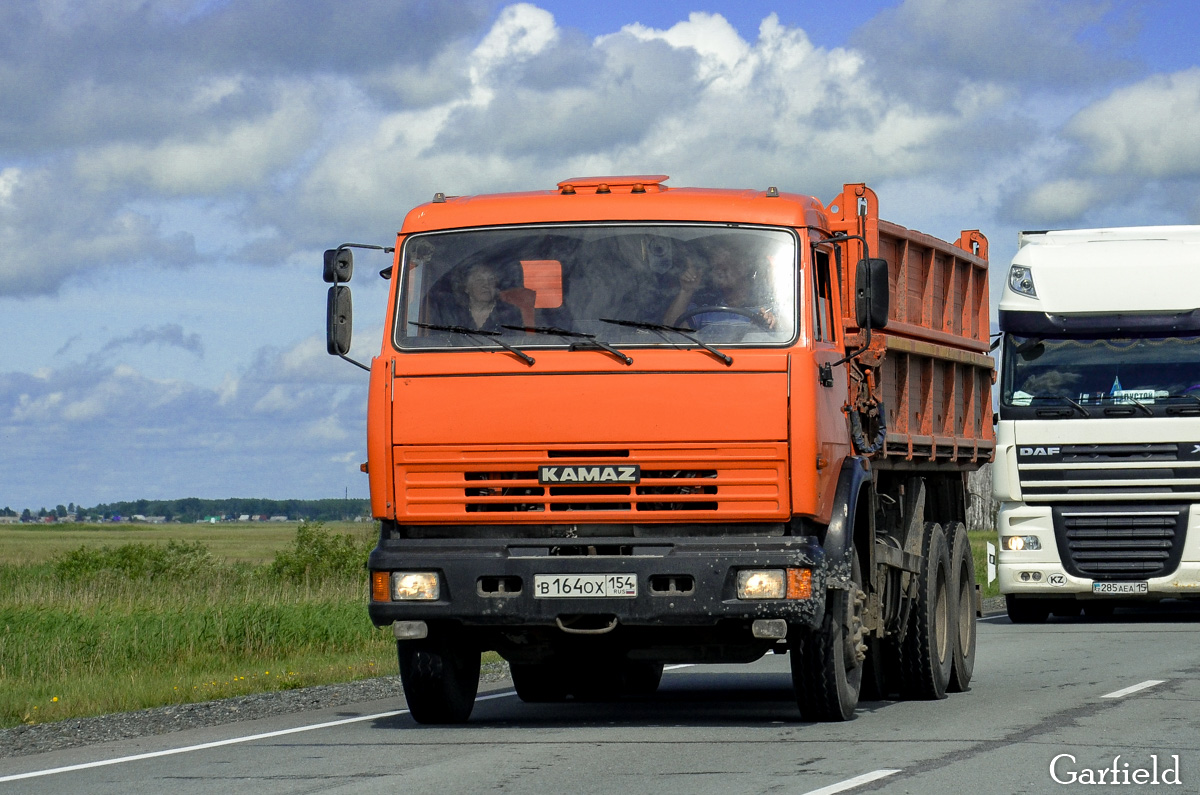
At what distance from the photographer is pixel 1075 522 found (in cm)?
2106

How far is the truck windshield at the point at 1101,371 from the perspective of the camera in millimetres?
19750

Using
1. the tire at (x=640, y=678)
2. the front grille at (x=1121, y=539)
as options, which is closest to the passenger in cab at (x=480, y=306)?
the tire at (x=640, y=678)

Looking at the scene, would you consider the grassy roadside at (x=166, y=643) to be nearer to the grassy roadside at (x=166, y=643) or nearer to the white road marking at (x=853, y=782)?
the grassy roadside at (x=166, y=643)

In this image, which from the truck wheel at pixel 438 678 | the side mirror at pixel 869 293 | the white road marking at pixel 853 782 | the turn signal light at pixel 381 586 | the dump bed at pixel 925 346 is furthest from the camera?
the dump bed at pixel 925 346

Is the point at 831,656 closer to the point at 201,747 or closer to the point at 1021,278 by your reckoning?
the point at 201,747

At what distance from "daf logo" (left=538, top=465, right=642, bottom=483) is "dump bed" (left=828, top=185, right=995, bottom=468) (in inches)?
73.2

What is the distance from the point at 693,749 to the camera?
31.8 feet

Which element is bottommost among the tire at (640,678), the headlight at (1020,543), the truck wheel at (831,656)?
the tire at (640,678)

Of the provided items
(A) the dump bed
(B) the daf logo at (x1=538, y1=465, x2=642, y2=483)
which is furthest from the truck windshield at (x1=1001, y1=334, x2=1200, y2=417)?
(B) the daf logo at (x1=538, y1=465, x2=642, y2=483)

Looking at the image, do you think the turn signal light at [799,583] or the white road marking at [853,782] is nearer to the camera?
the white road marking at [853,782]

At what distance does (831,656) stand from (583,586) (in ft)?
5.24

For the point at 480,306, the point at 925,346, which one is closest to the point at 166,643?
the point at 925,346

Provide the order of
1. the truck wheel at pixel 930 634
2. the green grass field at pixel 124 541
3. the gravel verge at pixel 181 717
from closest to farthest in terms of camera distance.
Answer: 1. the gravel verge at pixel 181 717
2. the truck wheel at pixel 930 634
3. the green grass field at pixel 124 541

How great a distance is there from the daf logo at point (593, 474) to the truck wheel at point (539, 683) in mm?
2925
